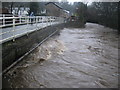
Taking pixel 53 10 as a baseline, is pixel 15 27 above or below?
below

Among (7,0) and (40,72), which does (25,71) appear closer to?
(40,72)

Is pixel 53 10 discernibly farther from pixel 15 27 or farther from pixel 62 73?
pixel 62 73

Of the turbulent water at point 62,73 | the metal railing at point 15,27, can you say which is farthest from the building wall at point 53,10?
the turbulent water at point 62,73

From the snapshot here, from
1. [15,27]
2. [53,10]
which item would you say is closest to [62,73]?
[15,27]

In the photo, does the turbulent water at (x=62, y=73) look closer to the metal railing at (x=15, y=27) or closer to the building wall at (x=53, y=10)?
the metal railing at (x=15, y=27)

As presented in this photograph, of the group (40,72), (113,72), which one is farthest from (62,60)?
(113,72)

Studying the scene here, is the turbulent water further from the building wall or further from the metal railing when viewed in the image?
the building wall

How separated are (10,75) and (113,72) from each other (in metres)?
4.45

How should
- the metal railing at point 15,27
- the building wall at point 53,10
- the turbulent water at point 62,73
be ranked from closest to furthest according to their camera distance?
1. the turbulent water at point 62,73
2. the metal railing at point 15,27
3. the building wall at point 53,10

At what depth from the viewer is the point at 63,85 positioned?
5734 mm

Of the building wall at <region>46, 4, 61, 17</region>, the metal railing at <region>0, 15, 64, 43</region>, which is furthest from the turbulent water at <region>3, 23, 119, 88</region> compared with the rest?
the building wall at <region>46, 4, 61, 17</region>

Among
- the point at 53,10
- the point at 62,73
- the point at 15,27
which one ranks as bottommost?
the point at 62,73

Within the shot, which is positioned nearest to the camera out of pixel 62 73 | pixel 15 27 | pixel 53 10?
pixel 62 73

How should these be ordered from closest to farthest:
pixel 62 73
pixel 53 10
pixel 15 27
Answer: pixel 62 73 < pixel 15 27 < pixel 53 10
